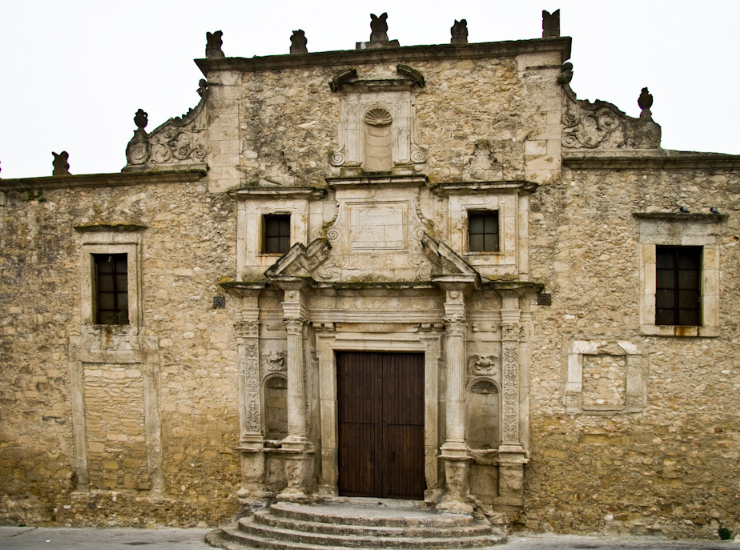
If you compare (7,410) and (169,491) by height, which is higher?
(7,410)

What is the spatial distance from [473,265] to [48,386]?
6.99m

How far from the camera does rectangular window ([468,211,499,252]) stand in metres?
10.8

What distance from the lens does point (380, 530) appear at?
949 cm

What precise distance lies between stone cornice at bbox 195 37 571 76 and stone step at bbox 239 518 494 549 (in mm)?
6810

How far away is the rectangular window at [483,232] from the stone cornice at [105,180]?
4.24m

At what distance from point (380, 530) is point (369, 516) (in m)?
0.33

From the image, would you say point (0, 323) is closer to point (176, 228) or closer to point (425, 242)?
point (176, 228)

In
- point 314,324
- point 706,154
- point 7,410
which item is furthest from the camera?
point 7,410

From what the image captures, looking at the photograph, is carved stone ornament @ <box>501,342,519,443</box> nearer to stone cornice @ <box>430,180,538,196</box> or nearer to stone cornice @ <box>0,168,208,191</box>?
stone cornice @ <box>430,180,538,196</box>

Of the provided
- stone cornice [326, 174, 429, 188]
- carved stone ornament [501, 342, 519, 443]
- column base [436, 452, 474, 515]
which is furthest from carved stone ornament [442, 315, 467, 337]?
stone cornice [326, 174, 429, 188]

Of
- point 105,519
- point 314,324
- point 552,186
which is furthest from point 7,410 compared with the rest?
point 552,186

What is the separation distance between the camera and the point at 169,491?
11.2 meters

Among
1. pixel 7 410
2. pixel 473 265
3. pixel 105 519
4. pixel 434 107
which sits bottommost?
pixel 105 519

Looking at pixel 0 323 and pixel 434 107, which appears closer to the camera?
pixel 434 107
